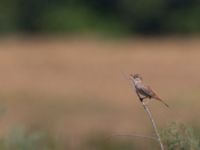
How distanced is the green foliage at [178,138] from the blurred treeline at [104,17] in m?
28.5

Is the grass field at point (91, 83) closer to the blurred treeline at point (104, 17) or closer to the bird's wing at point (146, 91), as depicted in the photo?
the bird's wing at point (146, 91)

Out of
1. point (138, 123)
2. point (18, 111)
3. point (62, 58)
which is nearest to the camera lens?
point (138, 123)

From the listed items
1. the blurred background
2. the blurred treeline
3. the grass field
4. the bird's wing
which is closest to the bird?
the bird's wing

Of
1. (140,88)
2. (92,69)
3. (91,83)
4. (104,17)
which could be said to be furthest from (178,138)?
(104,17)

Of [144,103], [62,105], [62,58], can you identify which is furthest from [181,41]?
[144,103]

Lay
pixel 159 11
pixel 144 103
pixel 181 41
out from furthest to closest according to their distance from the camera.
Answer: pixel 159 11 → pixel 181 41 → pixel 144 103

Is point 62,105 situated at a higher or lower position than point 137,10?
higher

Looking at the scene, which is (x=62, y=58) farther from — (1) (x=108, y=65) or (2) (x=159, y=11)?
(2) (x=159, y=11)

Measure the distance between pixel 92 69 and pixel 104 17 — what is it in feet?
45.2

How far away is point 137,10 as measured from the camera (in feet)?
120

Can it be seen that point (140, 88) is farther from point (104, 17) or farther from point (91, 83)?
point (104, 17)

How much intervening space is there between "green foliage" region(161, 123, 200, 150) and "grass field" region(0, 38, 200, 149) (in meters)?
2.15

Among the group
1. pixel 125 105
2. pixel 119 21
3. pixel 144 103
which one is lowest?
pixel 119 21

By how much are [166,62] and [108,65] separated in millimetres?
1345
